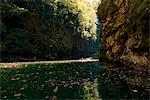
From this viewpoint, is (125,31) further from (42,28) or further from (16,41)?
(42,28)

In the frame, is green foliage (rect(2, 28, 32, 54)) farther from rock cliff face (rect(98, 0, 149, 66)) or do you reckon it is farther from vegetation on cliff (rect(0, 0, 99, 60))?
rock cliff face (rect(98, 0, 149, 66))

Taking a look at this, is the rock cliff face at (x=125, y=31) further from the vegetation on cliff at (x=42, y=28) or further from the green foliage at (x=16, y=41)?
the vegetation on cliff at (x=42, y=28)

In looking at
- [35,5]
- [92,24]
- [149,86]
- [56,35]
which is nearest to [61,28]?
[56,35]

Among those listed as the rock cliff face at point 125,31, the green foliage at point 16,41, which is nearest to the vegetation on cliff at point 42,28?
the green foliage at point 16,41

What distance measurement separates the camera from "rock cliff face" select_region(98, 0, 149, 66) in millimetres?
32312

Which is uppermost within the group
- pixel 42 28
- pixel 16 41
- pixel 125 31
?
pixel 42 28

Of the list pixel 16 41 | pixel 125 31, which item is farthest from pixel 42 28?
pixel 125 31

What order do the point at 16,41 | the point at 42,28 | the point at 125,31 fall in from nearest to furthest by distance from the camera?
the point at 125,31
the point at 16,41
the point at 42,28

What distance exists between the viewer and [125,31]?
4128 cm

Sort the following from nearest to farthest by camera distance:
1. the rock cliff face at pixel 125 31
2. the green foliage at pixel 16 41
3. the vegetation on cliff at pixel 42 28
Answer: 1. the rock cliff face at pixel 125 31
2. the green foliage at pixel 16 41
3. the vegetation on cliff at pixel 42 28

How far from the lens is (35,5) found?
74.0 meters

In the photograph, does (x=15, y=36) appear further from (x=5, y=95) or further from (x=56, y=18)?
(x=5, y=95)

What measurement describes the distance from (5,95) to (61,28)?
66.8 meters

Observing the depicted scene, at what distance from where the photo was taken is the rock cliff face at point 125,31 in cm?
3231
